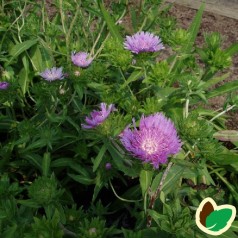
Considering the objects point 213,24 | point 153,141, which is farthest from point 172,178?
point 213,24

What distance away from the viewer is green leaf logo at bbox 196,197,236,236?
0.84m

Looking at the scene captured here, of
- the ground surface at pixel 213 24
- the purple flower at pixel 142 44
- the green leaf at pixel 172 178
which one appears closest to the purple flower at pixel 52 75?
the purple flower at pixel 142 44

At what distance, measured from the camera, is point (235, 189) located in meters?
1.75

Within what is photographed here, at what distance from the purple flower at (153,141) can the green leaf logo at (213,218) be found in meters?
0.18

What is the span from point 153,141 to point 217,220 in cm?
25

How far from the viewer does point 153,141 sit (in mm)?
1009

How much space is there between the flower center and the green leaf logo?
20 centimetres

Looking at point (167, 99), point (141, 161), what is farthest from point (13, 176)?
point (141, 161)

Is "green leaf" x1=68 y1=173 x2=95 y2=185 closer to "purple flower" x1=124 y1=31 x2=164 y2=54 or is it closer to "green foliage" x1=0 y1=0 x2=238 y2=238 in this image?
"green foliage" x1=0 y1=0 x2=238 y2=238

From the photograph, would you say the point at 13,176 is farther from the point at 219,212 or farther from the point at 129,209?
the point at 219,212

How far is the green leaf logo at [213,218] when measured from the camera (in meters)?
0.84

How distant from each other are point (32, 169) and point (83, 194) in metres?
0.24

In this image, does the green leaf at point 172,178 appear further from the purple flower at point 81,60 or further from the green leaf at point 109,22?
the green leaf at point 109,22

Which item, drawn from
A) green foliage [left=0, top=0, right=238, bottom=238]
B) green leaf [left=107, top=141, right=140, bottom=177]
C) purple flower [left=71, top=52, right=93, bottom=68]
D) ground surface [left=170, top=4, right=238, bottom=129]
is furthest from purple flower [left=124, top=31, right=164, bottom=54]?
ground surface [left=170, top=4, right=238, bottom=129]
